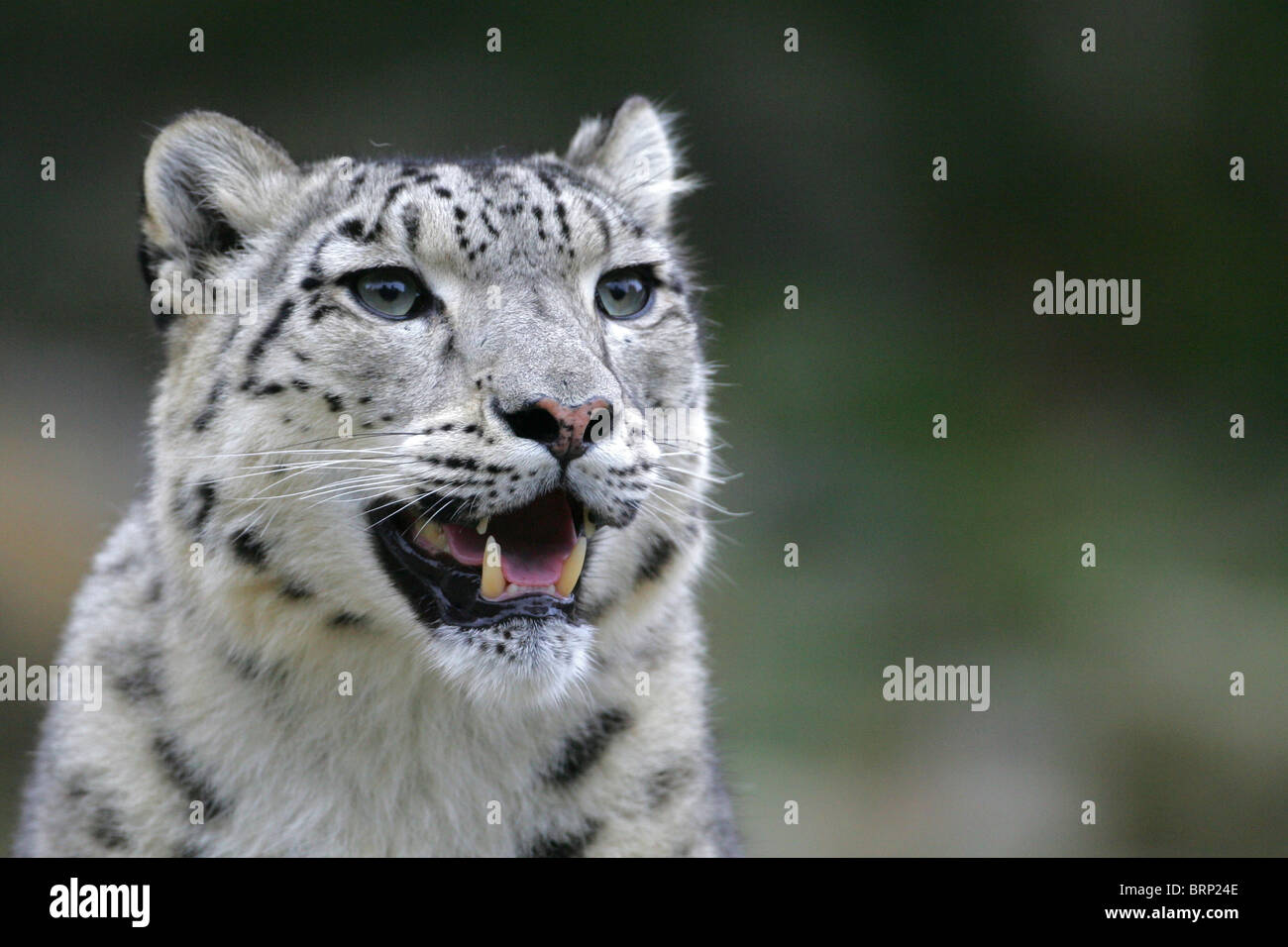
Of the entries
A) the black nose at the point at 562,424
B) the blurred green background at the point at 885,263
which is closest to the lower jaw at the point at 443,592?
the black nose at the point at 562,424

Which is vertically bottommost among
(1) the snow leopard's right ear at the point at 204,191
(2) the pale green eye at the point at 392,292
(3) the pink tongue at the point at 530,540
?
(3) the pink tongue at the point at 530,540

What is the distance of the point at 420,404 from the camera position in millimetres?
3496

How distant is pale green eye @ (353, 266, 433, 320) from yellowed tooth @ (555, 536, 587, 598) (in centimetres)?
70

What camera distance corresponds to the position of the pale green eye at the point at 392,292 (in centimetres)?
367

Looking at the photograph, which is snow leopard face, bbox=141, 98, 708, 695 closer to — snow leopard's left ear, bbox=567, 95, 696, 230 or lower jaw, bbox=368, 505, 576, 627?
lower jaw, bbox=368, 505, 576, 627

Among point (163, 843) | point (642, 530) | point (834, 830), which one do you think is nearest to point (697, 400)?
point (642, 530)

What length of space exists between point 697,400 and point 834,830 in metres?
4.28

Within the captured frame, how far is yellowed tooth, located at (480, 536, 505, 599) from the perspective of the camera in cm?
343

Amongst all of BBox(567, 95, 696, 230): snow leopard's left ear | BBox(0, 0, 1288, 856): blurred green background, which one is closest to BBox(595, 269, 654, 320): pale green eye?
BBox(567, 95, 696, 230): snow leopard's left ear

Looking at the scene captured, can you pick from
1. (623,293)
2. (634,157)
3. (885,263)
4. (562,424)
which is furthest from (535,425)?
(885,263)

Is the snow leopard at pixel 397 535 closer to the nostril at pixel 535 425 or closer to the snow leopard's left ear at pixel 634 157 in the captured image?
the nostril at pixel 535 425

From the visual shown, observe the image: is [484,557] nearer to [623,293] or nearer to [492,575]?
[492,575]

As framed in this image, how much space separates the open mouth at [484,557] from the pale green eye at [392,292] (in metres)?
0.48

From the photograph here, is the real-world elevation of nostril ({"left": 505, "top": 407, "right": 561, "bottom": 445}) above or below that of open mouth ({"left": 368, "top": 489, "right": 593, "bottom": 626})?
above
